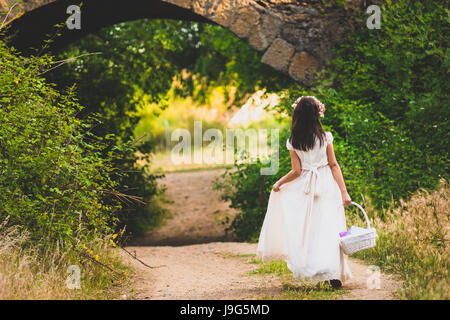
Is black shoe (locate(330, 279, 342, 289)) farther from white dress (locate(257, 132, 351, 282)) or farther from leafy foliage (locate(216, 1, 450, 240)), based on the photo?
leafy foliage (locate(216, 1, 450, 240))

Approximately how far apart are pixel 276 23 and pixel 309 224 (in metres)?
4.72

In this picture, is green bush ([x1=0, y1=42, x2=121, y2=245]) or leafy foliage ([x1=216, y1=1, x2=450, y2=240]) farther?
leafy foliage ([x1=216, y1=1, x2=450, y2=240])

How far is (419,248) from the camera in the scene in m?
5.11

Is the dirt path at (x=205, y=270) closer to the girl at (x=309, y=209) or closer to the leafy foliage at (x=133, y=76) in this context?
the girl at (x=309, y=209)

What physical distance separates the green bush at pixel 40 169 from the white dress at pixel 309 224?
1.69m

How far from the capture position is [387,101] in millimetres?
7867

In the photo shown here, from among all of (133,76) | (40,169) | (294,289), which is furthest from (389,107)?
(40,169)

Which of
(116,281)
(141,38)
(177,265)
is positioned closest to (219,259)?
(177,265)

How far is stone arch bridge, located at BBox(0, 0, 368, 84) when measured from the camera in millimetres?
8125

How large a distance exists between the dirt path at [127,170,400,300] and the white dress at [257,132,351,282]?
0.95 ft

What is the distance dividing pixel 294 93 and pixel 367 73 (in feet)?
3.75

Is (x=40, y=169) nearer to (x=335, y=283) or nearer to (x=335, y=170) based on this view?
(x=335, y=170)

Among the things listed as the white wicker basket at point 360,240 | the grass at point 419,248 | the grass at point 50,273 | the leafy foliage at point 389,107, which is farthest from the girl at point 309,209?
the leafy foliage at point 389,107

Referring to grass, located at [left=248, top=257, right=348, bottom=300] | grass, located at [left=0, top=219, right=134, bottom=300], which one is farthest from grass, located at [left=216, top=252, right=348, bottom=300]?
grass, located at [left=0, top=219, right=134, bottom=300]
